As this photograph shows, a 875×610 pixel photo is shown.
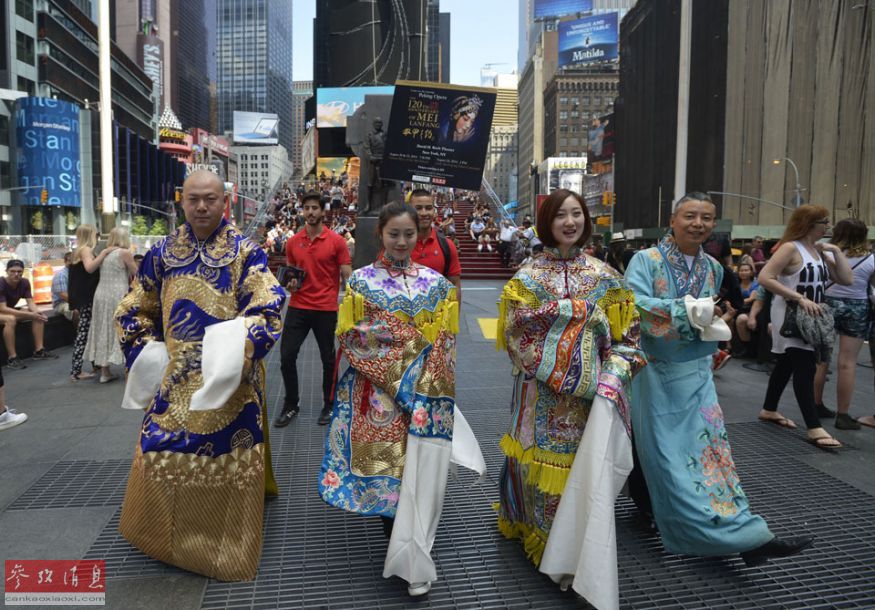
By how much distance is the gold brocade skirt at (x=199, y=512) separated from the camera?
9.96ft

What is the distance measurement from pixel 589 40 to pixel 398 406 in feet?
415

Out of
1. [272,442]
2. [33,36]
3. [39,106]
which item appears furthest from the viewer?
[33,36]

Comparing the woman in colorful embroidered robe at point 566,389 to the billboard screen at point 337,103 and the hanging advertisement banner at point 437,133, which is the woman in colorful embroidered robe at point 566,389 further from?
the billboard screen at point 337,103

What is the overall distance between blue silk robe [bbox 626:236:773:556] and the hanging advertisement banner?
14.6 feet

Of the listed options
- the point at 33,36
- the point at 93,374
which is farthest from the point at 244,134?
the point at 93,374

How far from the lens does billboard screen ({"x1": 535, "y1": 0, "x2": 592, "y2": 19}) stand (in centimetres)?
13475

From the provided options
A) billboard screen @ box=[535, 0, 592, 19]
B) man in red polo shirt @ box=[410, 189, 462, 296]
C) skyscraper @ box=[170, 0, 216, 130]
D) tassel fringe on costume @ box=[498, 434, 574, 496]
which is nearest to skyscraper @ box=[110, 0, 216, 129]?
skyscraper @ box=[170, 0, 216, 130]

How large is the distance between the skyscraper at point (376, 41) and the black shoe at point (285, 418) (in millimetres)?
47126

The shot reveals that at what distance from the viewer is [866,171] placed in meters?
34.3

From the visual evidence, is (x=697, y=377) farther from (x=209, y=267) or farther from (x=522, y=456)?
(x=209, y=267)

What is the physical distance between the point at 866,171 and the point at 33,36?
180ft

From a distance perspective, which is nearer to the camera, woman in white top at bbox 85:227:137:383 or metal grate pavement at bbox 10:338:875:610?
metal grate pavement at bbox 10:338:875:610

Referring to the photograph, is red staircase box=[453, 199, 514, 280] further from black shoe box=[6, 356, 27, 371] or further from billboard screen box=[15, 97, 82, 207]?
billboard screen box=[15, 97, 82, 207]

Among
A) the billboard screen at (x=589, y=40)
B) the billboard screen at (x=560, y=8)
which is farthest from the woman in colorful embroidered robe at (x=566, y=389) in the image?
the billboard screen at (x=560, y=8)
